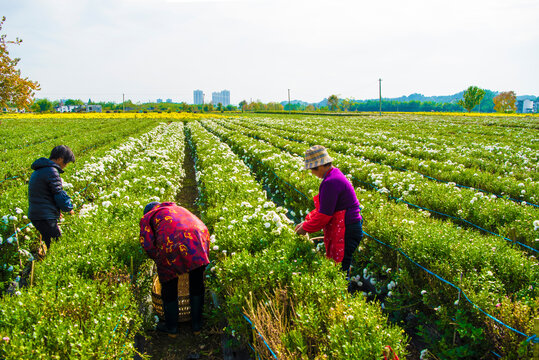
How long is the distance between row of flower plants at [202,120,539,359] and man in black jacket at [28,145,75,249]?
17.0 feet

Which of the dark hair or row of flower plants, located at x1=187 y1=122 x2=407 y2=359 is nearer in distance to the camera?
row of flower plants, located at x1=187 y1=122 x2=407 y2=359

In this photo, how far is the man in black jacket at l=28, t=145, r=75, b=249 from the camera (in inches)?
195

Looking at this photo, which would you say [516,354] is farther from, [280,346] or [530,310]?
[280,346]

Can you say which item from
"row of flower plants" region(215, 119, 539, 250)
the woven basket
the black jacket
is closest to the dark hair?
the black jacket

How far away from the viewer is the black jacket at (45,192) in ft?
16.2

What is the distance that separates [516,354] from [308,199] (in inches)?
187

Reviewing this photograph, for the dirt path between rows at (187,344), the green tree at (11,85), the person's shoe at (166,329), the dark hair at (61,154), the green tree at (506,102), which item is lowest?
the dirt path between rows at (187,344)

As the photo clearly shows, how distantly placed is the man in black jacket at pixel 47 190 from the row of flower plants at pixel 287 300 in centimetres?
271

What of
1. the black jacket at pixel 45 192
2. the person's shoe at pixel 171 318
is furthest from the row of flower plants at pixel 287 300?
the black jacket at pixel 45 192

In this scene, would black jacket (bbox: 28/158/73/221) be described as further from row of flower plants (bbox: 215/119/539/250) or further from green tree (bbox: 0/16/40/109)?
green tree (bbox: 0/16/40/109)

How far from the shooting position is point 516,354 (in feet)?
9.85

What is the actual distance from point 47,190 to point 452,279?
6.16 metres

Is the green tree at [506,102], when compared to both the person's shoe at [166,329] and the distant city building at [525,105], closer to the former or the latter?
the distant city building at [525,105]

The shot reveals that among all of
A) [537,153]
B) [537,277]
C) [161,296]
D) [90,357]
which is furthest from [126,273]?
[537,153]
